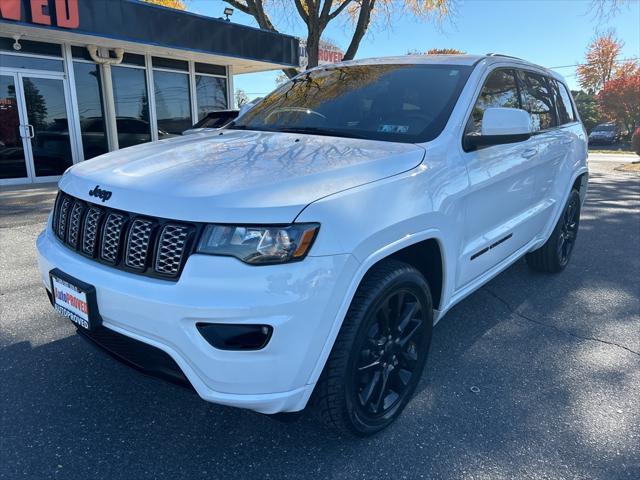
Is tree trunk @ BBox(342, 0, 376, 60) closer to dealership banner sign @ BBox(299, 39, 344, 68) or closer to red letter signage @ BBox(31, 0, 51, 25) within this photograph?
dealership banner sign @ BBox(299, 39, 344, 68)

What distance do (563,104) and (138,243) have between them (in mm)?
4182

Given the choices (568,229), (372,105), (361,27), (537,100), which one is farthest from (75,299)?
(361,27)

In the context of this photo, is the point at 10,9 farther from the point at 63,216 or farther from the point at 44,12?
the point at 63,216

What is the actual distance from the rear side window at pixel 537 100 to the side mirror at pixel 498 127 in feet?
3.56

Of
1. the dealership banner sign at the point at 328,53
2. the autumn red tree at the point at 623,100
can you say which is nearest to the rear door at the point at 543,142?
the dealership banner sign at the point at 328,53

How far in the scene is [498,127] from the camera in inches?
105

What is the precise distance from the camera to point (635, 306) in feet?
12.9

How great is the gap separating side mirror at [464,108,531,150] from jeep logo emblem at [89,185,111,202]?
1.82 meters

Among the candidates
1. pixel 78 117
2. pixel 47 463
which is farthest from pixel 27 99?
pixel 47 463

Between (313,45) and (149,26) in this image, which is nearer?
(149,26)

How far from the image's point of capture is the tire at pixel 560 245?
438 centimetres

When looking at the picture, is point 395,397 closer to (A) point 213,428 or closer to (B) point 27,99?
(A) point 213,428

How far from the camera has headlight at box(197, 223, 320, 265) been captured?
1.78 meters

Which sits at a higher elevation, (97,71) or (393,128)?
(97,71)
